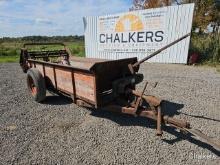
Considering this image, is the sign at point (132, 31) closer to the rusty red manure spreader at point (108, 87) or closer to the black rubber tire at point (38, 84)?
the rusty red manure spreader at point (108, 87)

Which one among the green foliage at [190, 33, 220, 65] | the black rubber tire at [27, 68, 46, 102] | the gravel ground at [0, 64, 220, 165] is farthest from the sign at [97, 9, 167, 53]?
the black rubber tire at [27, 68, 46, 102]

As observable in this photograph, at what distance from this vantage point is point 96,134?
3.89m

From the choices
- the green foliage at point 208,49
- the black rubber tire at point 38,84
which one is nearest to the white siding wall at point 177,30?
the green foliage at point 208,49

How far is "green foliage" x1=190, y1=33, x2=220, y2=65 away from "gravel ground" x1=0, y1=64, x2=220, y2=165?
251 inches

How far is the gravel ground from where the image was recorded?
10.5ft

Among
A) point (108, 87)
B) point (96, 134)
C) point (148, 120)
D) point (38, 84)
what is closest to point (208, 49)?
point (148, 120)

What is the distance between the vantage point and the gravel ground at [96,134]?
3207 mm

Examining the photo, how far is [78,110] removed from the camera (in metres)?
5.02

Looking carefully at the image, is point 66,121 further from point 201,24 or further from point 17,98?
point 201,24

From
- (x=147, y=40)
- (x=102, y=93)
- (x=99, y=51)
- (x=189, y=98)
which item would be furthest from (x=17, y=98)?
(x=99, y=51)

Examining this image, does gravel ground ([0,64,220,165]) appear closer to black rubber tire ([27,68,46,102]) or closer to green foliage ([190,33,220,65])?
black rubber tire ([27,68,46,102])

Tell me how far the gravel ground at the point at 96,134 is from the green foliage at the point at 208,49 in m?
6.39

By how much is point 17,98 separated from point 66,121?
241 cm

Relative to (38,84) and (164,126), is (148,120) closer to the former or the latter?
(164,126)
